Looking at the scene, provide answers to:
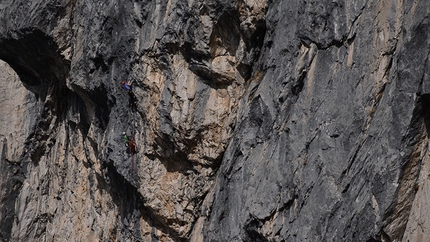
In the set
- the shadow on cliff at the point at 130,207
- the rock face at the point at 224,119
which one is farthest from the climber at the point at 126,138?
the shadow on cliff at the point at 130,207

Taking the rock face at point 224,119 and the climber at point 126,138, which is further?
the climber at point 126,138

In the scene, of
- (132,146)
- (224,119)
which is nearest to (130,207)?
(132,146)

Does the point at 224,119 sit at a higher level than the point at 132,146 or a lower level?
higher

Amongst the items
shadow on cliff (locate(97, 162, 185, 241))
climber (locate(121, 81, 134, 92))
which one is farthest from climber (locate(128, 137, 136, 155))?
climber (locate(121, 81, 134, 92))

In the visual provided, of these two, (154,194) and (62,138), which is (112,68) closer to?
(154,194)

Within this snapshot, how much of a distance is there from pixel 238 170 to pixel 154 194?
2.73 metres

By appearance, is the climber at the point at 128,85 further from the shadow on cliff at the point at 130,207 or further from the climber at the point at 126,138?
the shadow on cliff at the point at 130,207

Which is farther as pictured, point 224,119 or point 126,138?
point 126,138

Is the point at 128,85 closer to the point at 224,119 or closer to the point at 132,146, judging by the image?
the point at 132,146

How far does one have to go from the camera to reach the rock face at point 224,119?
8.38 meters

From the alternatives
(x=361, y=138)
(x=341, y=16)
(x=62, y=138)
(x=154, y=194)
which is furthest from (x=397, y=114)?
(x=62, y=138)

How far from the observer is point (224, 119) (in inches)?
492

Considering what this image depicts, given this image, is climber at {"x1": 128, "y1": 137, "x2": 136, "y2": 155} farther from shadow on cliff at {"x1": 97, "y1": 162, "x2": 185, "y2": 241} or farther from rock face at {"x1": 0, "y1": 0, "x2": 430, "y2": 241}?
shadow on cliff at {"x1": 97, "y1": 162, "x2": 185, "y2": 241}

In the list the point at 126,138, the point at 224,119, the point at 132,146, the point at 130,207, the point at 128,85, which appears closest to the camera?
the point at 224,119
